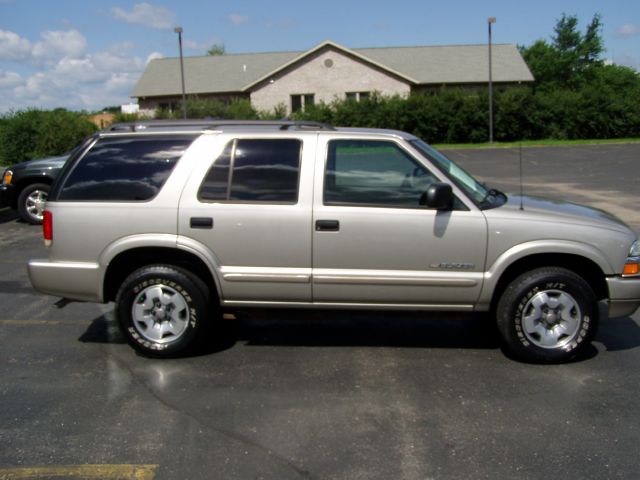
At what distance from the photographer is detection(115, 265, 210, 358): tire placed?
5.27m

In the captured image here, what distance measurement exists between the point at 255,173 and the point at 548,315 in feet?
8.26

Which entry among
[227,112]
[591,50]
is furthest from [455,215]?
[591,50]

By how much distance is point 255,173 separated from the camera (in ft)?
17.2

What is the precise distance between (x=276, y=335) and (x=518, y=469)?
2.87 metres

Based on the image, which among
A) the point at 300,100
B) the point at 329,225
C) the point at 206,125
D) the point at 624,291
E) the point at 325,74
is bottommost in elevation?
the point at 624,291

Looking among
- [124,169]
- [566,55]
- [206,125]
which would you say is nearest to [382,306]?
[206,125]

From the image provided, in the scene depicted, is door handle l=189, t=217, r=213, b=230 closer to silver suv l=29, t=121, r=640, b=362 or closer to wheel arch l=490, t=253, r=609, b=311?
silver suv l=29, t=121, r=640, b=362

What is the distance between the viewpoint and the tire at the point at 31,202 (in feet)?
42.5


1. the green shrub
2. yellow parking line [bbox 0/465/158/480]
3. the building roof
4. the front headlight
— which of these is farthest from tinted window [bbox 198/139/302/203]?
the building roof

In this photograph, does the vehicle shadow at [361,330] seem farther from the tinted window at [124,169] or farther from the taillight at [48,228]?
the taillight at [48,228]

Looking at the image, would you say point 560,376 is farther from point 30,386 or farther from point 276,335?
point 30,386

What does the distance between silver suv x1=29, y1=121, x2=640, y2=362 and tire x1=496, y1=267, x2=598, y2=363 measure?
11mm

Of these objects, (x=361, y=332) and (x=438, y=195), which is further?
(x=361, y=332)

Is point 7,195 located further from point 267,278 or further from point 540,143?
point 540,143
